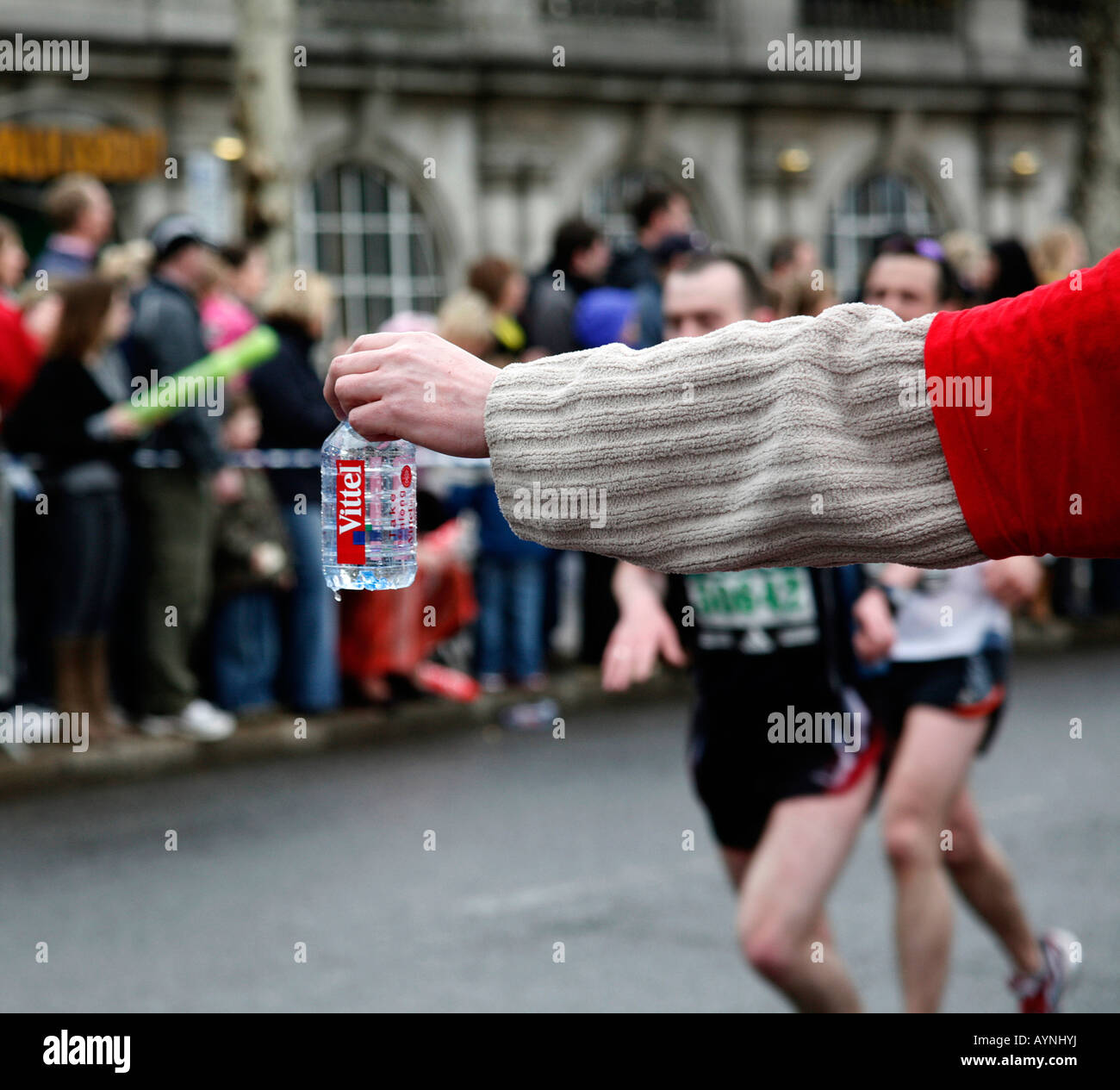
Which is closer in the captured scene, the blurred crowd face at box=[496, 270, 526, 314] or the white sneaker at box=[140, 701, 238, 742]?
the white sneaker at box=[140, 701, 238, 742]

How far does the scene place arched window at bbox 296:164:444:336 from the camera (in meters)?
25.6

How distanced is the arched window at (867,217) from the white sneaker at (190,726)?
21.4 m

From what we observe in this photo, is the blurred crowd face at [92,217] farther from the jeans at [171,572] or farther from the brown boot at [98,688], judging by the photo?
the brown boot at [98,688]

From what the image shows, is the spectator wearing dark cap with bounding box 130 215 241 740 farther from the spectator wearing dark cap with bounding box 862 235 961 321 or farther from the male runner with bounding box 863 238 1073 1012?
the male runner with bounding box 863 238 1073 1012

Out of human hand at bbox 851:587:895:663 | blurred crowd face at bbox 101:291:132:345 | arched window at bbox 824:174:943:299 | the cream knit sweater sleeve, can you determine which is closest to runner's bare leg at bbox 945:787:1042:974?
human hand at bbox 851:587:895:663

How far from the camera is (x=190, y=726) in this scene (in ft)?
31.6

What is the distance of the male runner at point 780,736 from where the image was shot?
441 centimetres

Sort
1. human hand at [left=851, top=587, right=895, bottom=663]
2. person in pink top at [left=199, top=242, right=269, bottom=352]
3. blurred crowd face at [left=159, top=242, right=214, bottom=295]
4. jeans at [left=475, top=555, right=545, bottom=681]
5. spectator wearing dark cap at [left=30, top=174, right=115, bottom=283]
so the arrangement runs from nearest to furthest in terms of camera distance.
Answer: human hand at [left=851, top=587, right=895, bottom=663] → blurred crowd face at [left=159, top=242, right=214, bottom=295] → spectator wearing dark cap at [left=30, top=174, right=115, bottom=283] → person in pink top at [left=199, top=242, right=269, bottom=352] → jeans at [left=475, top=555, right=545, bottom=681]

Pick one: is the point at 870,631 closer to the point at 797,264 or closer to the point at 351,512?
the point at 351,512

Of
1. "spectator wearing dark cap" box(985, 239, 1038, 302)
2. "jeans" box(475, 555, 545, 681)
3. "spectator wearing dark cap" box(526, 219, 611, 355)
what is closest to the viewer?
"spectator wearing dark cap" box(985, 239, 1038, 302)

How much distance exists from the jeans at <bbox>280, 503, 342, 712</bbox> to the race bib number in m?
5.49

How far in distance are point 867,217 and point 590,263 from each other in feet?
63.6

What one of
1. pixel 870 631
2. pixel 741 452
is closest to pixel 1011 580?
pixel 870 631
